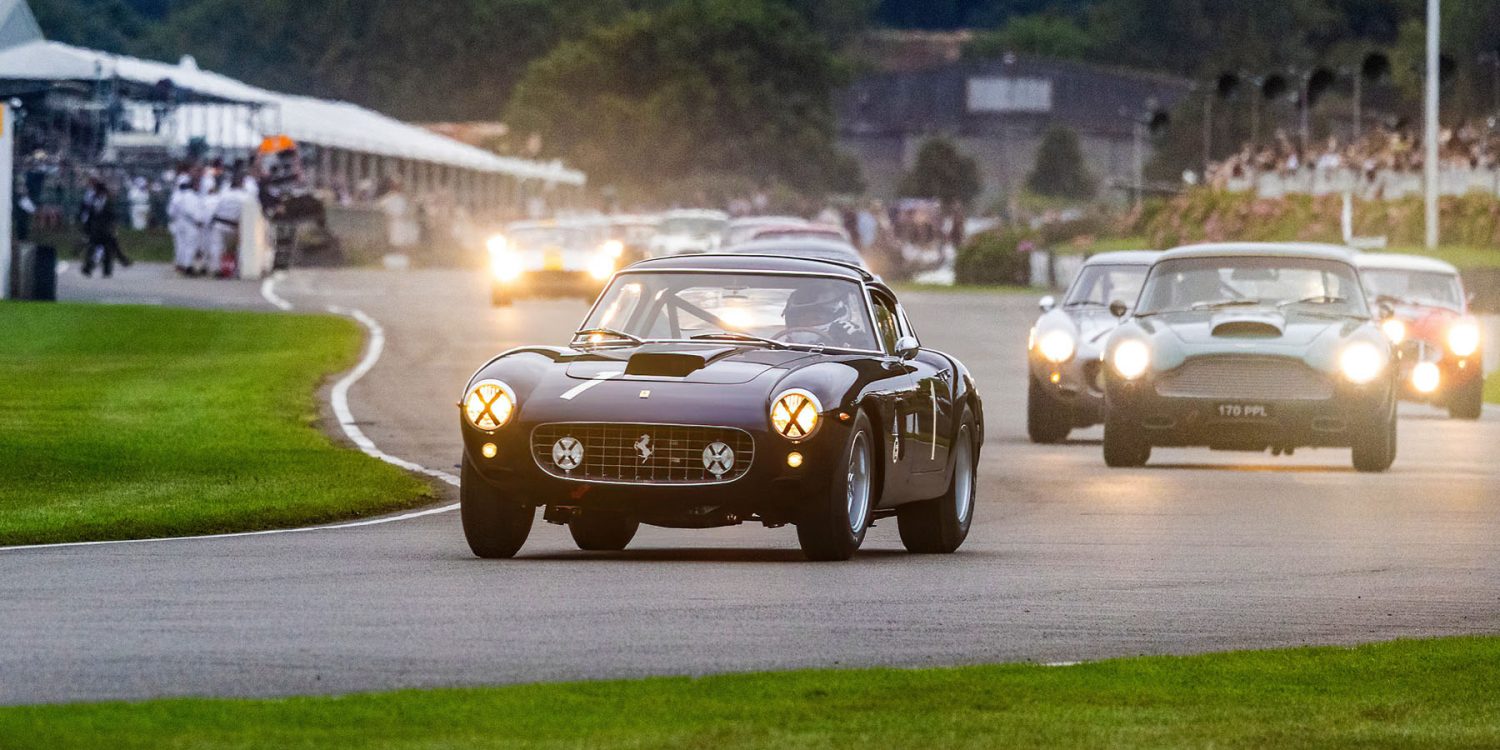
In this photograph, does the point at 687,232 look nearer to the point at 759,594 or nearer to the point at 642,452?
the point at 642,452

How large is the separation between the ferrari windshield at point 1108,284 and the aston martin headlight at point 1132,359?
3476mm

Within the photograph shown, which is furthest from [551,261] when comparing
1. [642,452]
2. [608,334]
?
[642,452]

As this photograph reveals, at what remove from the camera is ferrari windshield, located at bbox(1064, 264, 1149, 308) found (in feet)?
74.3

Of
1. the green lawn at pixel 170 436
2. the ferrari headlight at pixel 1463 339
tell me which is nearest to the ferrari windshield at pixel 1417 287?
the ferrari headlight at pixel 1463 339

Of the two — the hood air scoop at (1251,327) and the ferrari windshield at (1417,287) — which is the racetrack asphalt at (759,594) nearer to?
the hood air scoop at (1251,327)

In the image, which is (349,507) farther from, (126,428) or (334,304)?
(334,304)

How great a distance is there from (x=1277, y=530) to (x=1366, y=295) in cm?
480

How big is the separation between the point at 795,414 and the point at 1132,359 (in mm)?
7400

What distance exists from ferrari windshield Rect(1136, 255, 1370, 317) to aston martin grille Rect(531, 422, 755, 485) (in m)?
8.21

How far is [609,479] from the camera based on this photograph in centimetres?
1197

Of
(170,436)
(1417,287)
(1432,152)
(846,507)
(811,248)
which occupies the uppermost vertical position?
(1432,152)

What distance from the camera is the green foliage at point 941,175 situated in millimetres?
125500

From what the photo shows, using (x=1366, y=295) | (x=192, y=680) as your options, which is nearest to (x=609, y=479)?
(x=192, y=680)

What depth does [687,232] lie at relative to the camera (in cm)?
5119
